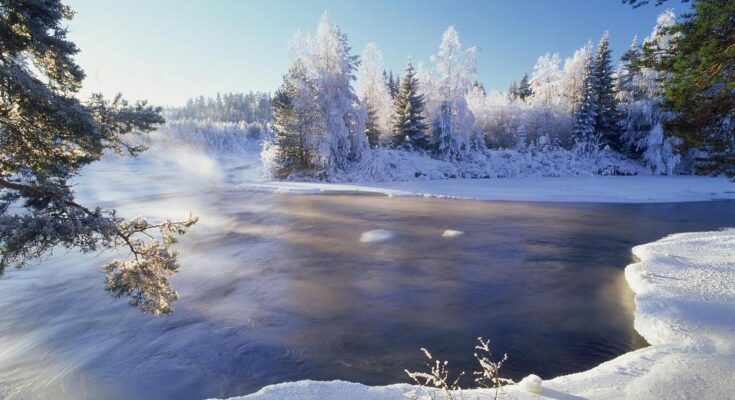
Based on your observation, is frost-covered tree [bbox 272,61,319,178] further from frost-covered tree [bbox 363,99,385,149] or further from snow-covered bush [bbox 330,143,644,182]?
frost-covered tree [bbox 363,99,385,149]

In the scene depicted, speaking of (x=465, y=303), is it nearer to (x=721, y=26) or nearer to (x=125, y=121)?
(x=721, y=26)

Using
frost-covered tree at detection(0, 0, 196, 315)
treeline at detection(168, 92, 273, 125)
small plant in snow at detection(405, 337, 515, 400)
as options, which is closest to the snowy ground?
small plant in snow at detection(405, 337, 515, 400)

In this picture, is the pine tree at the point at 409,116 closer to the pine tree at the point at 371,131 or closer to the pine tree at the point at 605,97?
the pine tree at the point at 371,131

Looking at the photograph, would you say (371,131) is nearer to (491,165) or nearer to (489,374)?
(491,165)

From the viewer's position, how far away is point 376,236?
14352mm

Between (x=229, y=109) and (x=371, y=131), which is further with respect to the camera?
(x=229, y=109)

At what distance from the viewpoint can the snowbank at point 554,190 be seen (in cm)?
2230

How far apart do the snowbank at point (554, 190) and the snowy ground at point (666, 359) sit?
48.9 feet

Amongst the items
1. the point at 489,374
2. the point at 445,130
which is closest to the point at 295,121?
the point at 445,130

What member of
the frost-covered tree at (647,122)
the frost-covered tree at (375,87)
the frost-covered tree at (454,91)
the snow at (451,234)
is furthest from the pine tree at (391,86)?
the snow at (451,234)

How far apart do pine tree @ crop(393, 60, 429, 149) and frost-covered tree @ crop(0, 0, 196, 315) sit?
32.9 m

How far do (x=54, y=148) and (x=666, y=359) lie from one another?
8237mm

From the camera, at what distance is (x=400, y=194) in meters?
24.4

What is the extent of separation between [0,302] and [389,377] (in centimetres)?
976
